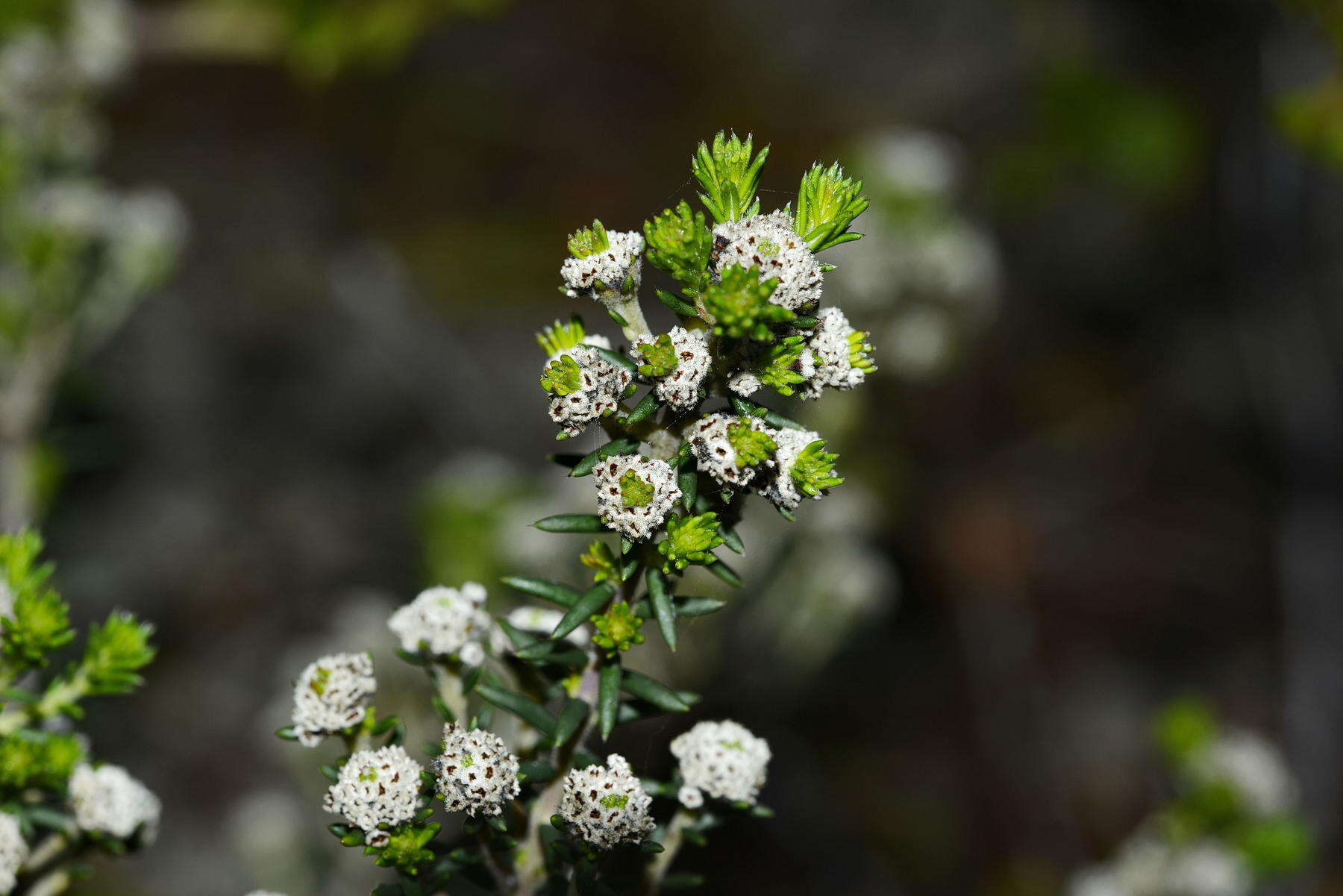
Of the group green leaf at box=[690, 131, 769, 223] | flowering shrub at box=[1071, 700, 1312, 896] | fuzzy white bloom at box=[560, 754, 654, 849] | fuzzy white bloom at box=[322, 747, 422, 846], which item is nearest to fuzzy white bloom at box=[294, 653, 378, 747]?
fuzzy white bloom at box=[322, 747, 422, 846]

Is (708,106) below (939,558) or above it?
above

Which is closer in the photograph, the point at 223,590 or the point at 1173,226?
the point at 223,590

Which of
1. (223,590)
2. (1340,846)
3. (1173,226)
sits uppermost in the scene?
(1173,226)

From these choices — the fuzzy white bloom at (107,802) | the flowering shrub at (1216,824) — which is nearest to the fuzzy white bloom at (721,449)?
the fuzzy white bloom at (107,802)

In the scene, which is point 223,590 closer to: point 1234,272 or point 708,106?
point 708,106

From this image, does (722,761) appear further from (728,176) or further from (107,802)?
(107,802)

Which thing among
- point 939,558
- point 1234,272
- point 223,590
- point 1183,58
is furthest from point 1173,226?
point 223,590

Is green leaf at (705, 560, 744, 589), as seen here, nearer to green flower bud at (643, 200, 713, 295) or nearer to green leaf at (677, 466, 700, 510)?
green leaf at (677, 466, 700, 510)
